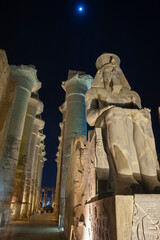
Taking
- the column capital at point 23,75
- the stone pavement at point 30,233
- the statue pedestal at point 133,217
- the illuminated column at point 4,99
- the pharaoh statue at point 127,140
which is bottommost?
the stone pavement at point 30,233

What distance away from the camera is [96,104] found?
3.10 meters

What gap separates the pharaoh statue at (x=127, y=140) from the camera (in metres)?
1.85

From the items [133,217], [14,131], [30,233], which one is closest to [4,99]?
[14,131]

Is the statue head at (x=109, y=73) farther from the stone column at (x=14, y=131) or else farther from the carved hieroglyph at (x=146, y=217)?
the stone column at (x=14, y=131)

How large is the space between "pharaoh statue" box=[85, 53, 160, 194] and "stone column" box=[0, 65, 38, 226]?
662cm

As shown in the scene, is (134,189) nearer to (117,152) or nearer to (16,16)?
(117,152)

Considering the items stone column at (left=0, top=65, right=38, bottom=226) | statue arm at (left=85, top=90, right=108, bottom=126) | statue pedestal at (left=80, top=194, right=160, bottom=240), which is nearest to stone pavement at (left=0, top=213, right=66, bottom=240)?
stone column at (left=0, top=65, right=38, bottom=226)

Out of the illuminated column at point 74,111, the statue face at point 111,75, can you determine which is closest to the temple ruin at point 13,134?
the illuminated column at point 74,111

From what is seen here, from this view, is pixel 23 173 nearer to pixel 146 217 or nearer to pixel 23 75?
pixel 23 75

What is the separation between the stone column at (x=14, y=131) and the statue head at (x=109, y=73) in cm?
666

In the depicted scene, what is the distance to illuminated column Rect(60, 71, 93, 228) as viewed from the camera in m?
8.95

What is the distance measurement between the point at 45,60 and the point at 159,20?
700 inches

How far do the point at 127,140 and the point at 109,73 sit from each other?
1.60 meters

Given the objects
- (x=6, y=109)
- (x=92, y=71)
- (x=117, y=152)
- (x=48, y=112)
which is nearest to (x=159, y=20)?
(x=92, y=71)
